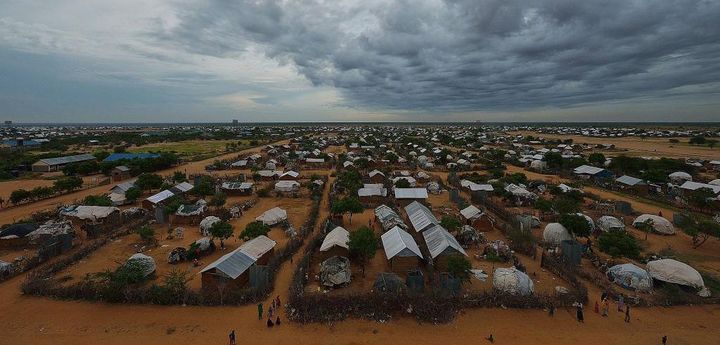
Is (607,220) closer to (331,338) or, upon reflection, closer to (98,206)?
(331,338)

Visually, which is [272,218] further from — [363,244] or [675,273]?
[675,273]

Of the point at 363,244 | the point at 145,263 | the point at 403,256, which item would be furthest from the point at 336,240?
the point at 145,263

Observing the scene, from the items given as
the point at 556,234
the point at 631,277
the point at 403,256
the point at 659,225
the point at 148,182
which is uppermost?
the point at 148,182

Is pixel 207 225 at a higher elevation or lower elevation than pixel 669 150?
lower

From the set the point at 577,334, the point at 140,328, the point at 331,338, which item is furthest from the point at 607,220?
the point at 140,328

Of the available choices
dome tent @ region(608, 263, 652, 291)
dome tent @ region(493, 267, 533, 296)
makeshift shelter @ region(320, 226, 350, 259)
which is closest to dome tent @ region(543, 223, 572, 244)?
dome tent @ region(608, 263, 652, 291)

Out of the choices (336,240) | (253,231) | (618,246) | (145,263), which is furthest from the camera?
(253,231)

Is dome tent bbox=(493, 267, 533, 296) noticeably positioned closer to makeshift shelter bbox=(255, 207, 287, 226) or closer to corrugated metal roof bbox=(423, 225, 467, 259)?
corrugated metal roof bbox=(423, 225, 467, 259)
